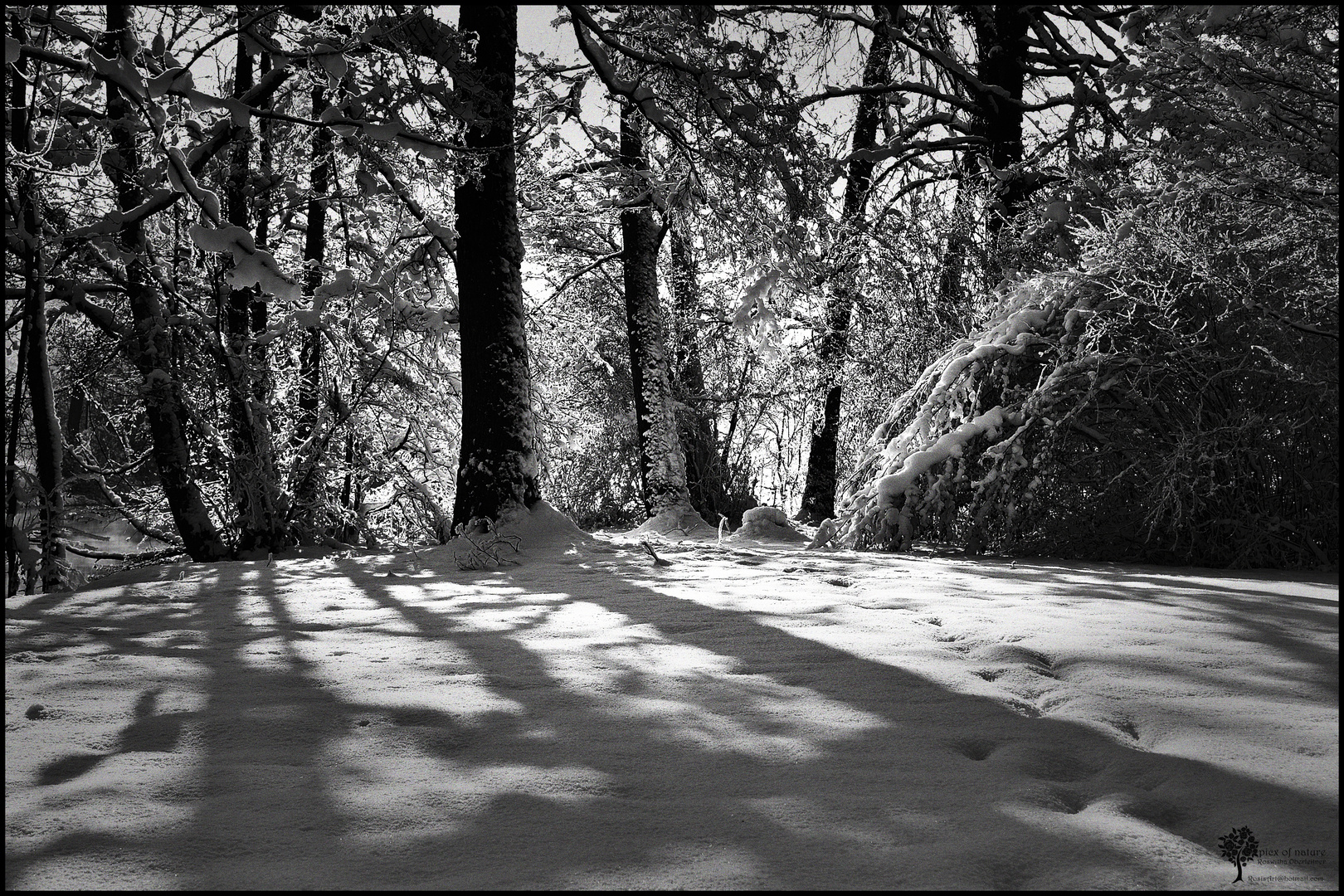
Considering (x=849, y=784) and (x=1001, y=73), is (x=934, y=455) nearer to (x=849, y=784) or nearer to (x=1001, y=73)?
(x=849, y=784)

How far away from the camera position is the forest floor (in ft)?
4.58

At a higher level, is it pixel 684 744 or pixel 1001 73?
pixel 1001 73

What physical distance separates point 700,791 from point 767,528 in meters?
5.47

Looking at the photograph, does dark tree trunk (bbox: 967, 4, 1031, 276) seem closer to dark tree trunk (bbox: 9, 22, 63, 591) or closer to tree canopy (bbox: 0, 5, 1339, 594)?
tree canopy (bbox: 0, 5, 1339, 594)

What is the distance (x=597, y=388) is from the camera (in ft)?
45.7

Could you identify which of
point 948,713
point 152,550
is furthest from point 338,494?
point 948,713

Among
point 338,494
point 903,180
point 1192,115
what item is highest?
point 903,180

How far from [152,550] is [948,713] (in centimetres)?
831

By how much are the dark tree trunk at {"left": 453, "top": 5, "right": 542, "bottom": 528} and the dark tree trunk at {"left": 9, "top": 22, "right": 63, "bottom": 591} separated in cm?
223

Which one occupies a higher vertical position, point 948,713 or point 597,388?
point 597,388

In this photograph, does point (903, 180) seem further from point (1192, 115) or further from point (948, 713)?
point (948, 713)

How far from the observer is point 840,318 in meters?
10.2

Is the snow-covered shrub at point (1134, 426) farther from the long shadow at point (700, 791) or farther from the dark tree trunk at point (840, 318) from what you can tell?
the dark tree trunk at point (840, 318)

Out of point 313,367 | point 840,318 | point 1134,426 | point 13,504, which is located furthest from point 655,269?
point 13,504
